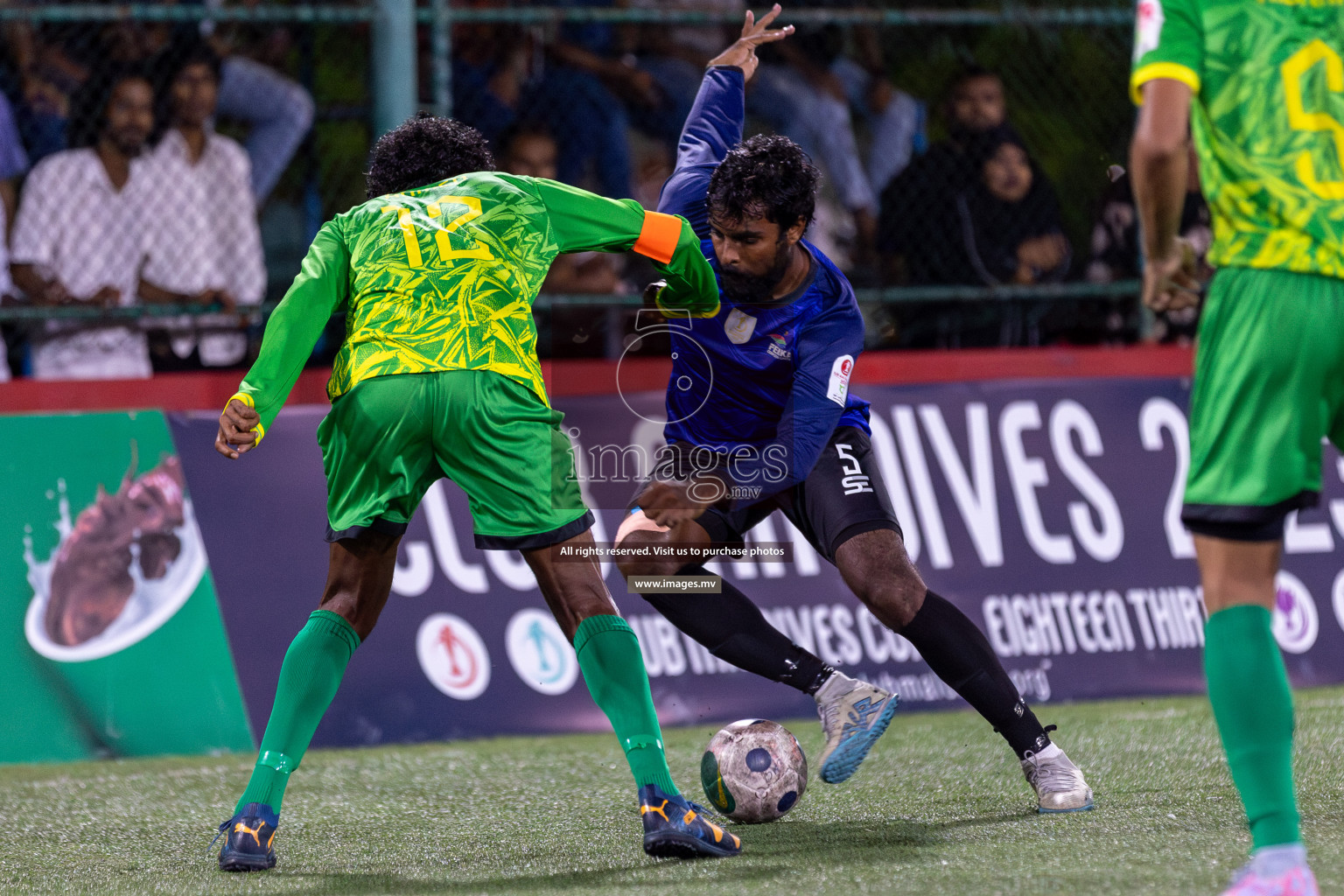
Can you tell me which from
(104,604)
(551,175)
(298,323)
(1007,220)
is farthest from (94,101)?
(1007,220)

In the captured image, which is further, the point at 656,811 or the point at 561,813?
the point at 561,813

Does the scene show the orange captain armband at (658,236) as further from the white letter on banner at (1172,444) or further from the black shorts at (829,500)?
the white letter on banner at (1172,444)

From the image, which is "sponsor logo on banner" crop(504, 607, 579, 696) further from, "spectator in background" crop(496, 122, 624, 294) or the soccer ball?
the soccer ball

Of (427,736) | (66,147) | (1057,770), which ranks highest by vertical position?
(66,147)

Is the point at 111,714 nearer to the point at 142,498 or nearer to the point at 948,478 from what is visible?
the point at 142,498

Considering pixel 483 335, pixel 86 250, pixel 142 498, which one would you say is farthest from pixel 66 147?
pixel 483 335

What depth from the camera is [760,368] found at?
15.9ft

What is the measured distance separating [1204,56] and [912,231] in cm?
471

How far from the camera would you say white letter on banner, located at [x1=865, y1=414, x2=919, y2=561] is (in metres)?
6.96

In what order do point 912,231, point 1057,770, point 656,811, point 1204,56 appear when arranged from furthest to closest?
point 912,231 → point 1057,770 → point 656,811 → point 1204,56

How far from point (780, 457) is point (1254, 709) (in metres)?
1.90

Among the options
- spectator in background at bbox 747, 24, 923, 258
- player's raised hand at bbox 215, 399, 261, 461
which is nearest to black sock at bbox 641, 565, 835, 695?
player's raised hand at bbox 215, 399, 261, 461

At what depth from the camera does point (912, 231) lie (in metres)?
7.86

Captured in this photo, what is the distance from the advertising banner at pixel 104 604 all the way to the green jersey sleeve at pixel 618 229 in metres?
2.77
